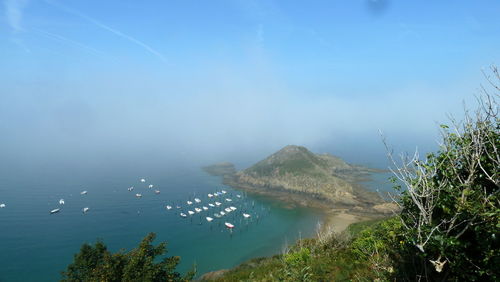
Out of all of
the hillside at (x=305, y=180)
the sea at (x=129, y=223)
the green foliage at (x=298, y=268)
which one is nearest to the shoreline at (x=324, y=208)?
the hillside at (x=305, y=180)

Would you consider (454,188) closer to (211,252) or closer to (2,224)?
(211,252)

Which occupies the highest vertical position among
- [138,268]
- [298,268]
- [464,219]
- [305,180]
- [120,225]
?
[464,219]

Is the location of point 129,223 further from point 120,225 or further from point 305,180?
point 305,180

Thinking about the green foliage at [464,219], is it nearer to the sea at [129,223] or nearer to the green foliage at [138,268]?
the green foliage at [138,268]

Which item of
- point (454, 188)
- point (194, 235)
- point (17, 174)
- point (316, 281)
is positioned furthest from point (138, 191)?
point (454, 188)

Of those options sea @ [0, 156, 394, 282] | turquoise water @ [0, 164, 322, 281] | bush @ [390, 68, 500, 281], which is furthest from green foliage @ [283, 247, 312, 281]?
turquoise water @ [0, 164, 322, 281]

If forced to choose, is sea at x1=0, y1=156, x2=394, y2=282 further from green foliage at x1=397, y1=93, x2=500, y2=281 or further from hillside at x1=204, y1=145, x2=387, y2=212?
green foliage at x1=397, y1=93, x2=500, y2=281

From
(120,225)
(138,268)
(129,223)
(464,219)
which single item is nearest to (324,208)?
(129,223)
